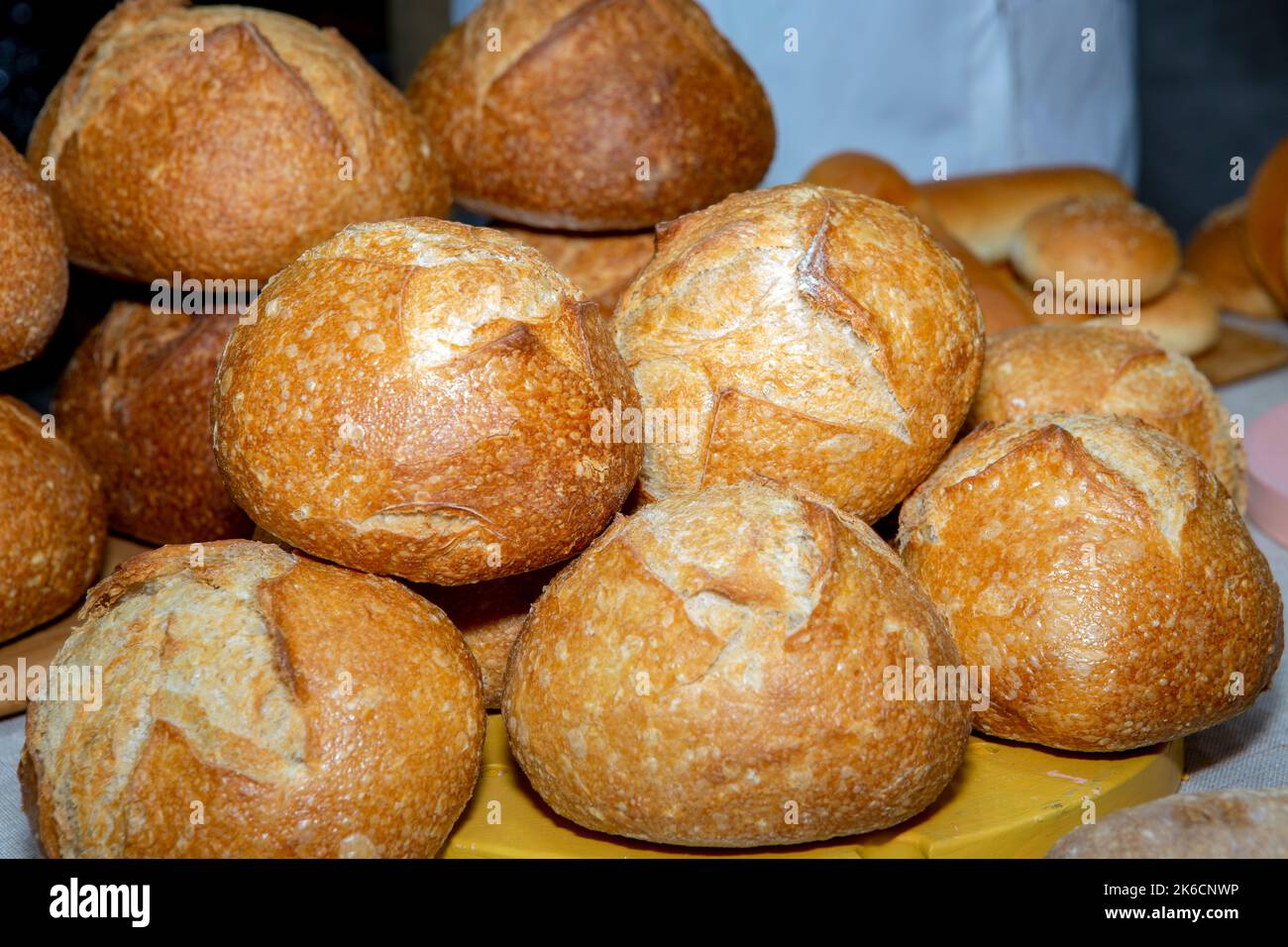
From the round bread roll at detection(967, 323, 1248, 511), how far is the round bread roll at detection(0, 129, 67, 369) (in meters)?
1.33

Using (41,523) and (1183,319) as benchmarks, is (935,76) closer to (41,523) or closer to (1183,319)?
(1183,319)

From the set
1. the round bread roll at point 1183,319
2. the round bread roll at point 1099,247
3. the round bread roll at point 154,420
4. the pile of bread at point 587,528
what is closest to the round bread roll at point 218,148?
the pile of bread at point 587,528

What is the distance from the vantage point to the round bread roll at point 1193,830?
116 cm

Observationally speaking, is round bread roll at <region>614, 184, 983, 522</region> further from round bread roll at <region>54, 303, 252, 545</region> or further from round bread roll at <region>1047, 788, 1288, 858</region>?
round bread roll at <region>54, 303, 252, 545</region>

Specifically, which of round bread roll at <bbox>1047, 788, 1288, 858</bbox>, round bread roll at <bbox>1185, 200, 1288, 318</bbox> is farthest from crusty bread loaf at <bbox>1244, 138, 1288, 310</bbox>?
round bread roll at <bbox>1047, 788, 1288, 858</bbox>

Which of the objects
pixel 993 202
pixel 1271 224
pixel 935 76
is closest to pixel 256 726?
pixel 993 202

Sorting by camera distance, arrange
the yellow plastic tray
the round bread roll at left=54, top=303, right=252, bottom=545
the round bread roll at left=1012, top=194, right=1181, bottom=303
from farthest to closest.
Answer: the round bread roll at left=1012, top=194, right=1181, bottom=303 → the round bread roll at left=54, top=303, right=252, bottom=545 → the yellow plastic tray

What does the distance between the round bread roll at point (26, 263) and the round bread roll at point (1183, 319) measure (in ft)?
7.62

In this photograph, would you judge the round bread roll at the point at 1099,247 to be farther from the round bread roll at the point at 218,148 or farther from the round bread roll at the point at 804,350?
the round bread roll at the point at 218,148

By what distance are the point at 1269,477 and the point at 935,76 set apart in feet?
7.26

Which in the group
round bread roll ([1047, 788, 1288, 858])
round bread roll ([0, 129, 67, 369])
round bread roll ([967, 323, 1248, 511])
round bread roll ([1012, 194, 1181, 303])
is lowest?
round bread roll ([1047, 788, 1288, 858])

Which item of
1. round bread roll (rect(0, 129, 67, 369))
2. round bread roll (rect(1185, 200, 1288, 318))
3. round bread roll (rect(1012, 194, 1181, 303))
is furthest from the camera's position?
round bread roll (rect(1185, 200, 1288, 318))

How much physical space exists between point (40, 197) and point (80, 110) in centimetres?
19

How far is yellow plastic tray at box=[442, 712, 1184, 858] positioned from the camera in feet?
4.23
